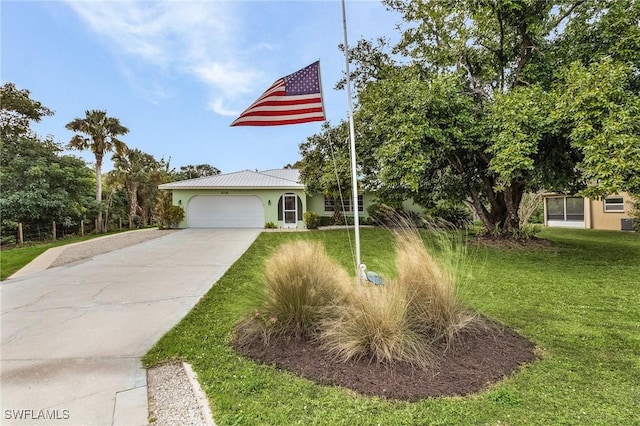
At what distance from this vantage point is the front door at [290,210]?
68.0 ft

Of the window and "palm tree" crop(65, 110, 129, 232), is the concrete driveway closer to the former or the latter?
"palm tree" crop(65, 110, 129, 232)

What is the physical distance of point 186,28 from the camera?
10.4 meters

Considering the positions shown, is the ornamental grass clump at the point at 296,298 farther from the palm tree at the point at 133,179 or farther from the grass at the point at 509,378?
the palm tree at the point at 133,179

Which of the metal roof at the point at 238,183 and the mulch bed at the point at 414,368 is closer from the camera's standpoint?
the mulch bed at the point at 414,368

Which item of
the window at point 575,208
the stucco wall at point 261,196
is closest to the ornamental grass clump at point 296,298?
the stucco wall at point 261,196

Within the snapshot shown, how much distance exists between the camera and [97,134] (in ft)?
71.1

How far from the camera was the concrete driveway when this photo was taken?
2844 mm

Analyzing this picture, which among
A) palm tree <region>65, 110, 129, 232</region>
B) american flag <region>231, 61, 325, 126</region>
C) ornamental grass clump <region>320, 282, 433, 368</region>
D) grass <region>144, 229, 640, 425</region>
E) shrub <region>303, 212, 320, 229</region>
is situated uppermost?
palm tree <region>65, 110, 129, 232</region>

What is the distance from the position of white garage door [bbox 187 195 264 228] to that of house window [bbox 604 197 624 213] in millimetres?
21880

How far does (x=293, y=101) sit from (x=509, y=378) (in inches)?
172

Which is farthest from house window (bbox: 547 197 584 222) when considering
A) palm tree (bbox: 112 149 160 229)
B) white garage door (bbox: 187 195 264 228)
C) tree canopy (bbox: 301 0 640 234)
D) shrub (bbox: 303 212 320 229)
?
palm tree (bbox: 112 149 160 229)

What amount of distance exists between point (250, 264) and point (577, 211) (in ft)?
77.9

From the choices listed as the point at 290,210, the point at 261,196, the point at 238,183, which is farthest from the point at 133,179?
the point at 290,210

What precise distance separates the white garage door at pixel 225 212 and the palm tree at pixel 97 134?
20.6ft
